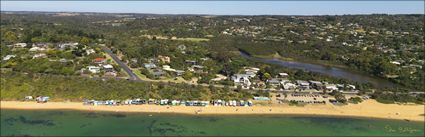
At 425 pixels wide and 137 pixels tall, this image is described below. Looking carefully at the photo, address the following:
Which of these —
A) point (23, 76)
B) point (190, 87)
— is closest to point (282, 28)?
point (190, 87)

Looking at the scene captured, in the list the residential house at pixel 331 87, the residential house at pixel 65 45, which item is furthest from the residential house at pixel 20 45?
the residential house at pixel 331 87

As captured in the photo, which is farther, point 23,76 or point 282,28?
point 282,28

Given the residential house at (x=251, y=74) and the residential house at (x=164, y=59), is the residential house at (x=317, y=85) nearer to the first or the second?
the residential house at (x=251, y=74)

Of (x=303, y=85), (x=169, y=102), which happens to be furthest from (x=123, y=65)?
(x=303, y=85)

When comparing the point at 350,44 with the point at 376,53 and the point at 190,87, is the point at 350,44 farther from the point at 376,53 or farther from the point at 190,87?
the point at 190,87

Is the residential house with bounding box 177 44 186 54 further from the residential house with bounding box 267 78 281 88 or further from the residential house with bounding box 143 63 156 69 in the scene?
the residential house with bounding box 267 78 281 88

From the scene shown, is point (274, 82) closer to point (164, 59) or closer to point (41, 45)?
point (164, 59)
